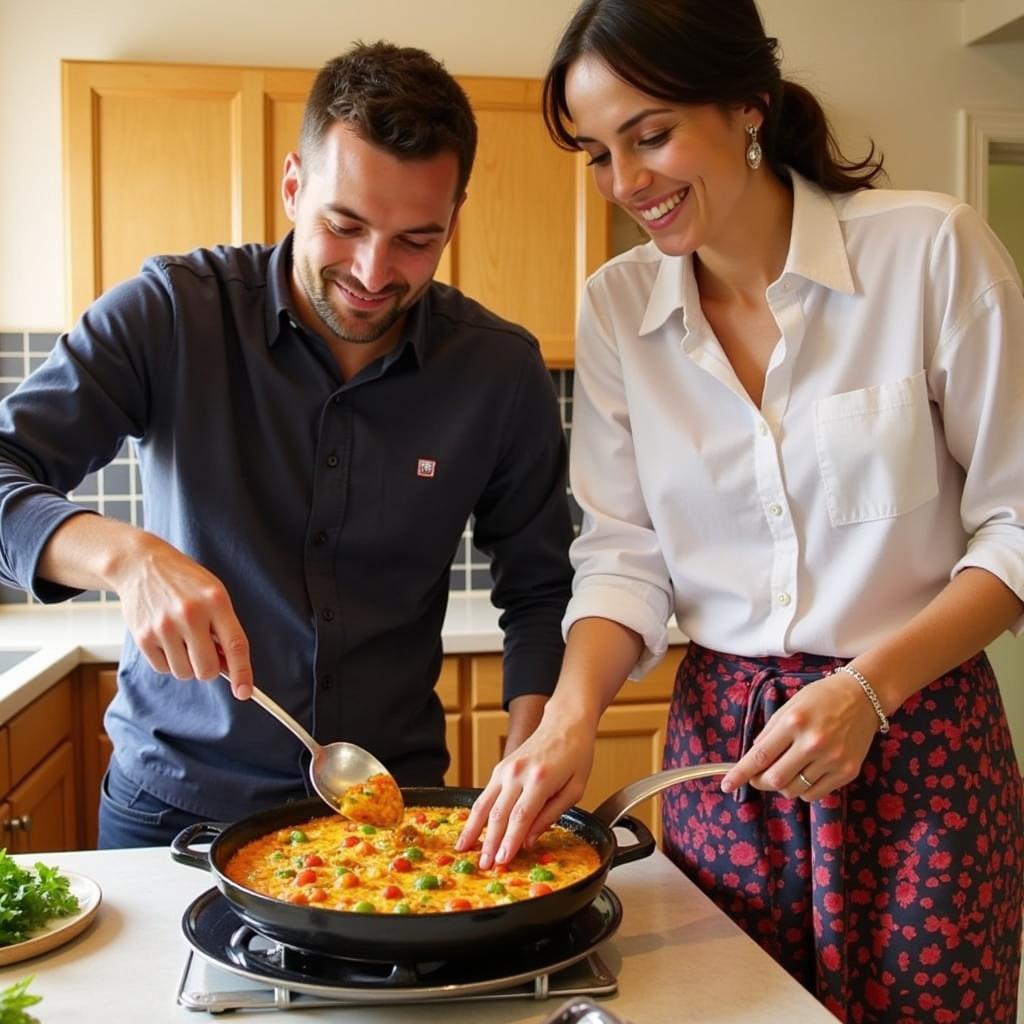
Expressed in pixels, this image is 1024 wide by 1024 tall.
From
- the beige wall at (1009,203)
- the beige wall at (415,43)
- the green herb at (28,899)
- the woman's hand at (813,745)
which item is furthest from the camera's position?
the beige wall at (1009,203)

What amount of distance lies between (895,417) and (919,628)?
0.26 metres

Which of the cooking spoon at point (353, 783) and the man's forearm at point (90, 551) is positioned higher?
the man's forearm at point (90, 551)

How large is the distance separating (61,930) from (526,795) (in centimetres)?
47

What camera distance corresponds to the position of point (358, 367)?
180 centimetres

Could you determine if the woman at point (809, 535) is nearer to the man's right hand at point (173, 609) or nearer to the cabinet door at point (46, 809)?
the man's right hand at point (173, 609)

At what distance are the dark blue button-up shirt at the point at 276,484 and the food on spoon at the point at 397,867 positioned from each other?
28 cm

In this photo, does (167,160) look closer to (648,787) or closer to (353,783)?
(353,783)

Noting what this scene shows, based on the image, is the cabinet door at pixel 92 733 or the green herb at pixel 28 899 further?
the cabinet door at pixel 92 733

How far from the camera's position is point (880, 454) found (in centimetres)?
150

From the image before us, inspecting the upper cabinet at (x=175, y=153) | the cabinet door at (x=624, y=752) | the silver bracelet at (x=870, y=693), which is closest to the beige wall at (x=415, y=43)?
the upper cabinet at (x=175, y=153)

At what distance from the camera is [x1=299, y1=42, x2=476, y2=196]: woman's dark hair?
5.21 feet

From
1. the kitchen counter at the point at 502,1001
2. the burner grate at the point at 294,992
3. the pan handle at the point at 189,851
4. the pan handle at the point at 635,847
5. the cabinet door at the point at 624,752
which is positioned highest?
the pan handle at the point at 189,851

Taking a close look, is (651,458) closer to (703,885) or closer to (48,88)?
(703,885)

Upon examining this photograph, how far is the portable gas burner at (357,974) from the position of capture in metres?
1.08
